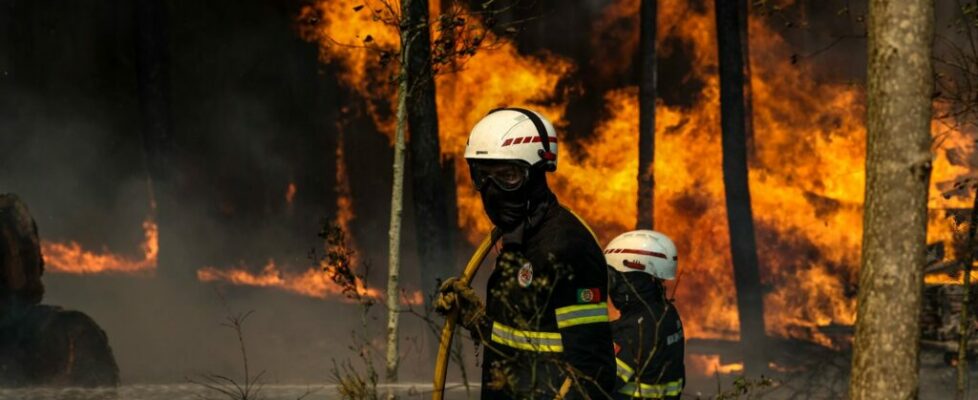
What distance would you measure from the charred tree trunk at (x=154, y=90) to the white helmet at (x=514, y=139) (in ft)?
53.5

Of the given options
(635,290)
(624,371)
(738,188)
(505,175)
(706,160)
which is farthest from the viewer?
(706,160)

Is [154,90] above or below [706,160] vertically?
above

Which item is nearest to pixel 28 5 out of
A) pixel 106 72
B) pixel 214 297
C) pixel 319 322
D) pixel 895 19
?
pixel 106 72

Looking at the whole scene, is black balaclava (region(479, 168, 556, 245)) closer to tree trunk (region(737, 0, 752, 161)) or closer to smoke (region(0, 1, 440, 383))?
tree trunk (region(737, 0, 752, 161))

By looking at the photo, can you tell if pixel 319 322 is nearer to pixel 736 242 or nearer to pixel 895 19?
pixel 736 242

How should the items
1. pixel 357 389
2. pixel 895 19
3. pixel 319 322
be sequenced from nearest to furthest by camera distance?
pixel 895 19
pixel 357 389
pixel 319 322

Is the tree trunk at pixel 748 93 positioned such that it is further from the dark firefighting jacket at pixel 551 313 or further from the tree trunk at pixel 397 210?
the dark firefighting jacket at pixel 551 313

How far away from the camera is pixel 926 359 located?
15.9m

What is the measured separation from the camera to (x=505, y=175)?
6.20m

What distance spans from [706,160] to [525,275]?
1615cm

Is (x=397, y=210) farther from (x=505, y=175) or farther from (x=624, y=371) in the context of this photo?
(x=505, y=175)

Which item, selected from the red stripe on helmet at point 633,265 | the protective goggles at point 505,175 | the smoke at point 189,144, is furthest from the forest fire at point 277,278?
the protective goggles at point 505,175

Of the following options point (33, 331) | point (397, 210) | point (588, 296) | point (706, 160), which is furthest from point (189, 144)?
point (588, 296)

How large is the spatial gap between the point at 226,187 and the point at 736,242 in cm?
958
